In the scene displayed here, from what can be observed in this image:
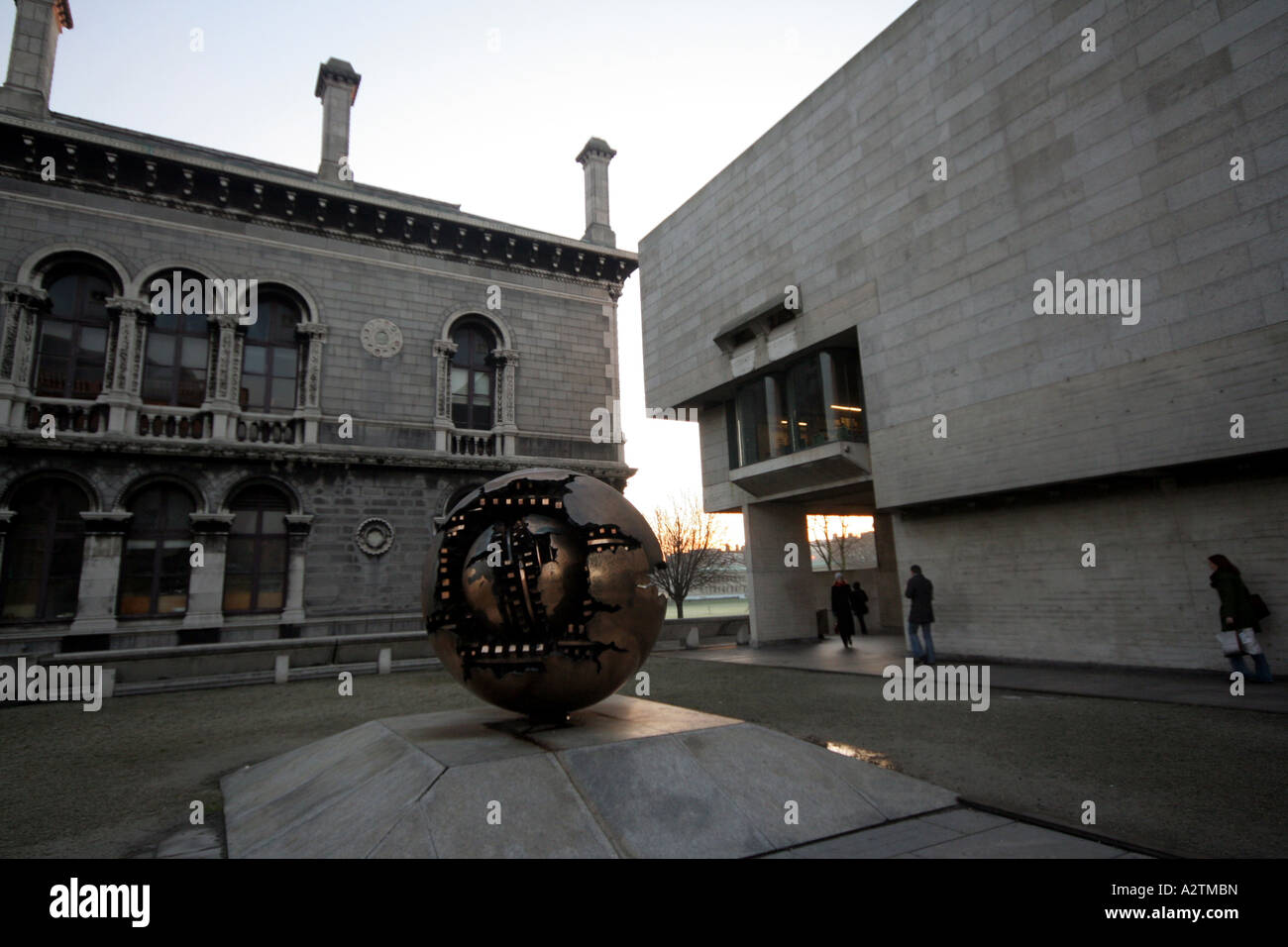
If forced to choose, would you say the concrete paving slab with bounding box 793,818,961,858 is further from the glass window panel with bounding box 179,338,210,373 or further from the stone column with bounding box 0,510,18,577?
the glass window panel with bounding box 179,338,210,373

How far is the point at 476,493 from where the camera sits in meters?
5.30

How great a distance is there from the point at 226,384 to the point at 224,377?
0.62ft

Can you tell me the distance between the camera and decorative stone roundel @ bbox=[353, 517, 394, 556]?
17.6m

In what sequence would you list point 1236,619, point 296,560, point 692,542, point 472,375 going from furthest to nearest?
point 692,542 → point 472,375 → point 296,560 → point 1236,619

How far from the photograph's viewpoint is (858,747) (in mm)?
6707

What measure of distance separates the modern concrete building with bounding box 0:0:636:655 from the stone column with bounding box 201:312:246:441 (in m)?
0.05

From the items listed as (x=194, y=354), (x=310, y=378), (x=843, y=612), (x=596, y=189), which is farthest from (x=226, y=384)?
(x=843, y=612)

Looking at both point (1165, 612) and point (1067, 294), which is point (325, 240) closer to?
point (1067, 294)

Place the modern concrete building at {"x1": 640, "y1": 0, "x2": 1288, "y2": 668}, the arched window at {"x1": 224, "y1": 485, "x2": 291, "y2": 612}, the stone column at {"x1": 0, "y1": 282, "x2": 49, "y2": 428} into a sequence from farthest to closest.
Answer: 1. the arched window at {"x1": 224, "y1": 485, "x2": 291, "y2": 612}
2. the stone column at {"x1": 0, "y1": 282, "x2": 49, "y2": 428}
3. the modern concrete building at {"x1": 640, "y1": 0, "x2": 1288, "y2": 668}

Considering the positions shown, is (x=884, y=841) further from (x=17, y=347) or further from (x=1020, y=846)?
(x=17, y=347)

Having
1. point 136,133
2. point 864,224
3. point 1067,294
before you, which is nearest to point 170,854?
point 1067,294

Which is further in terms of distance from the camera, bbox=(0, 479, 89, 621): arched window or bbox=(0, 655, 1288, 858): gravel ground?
bbox=(0, 479, 89, 621): arched window

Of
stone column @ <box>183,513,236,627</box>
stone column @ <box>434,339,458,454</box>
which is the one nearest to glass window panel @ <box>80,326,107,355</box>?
stone column @ <box>183,513,236,627</box>

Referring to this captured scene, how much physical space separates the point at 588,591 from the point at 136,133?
865 inches
